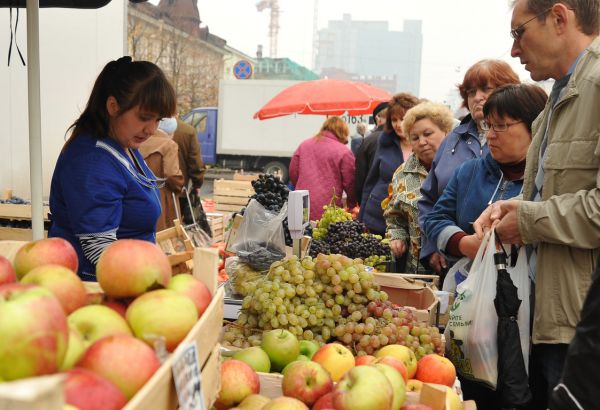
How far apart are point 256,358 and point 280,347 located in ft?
0.40

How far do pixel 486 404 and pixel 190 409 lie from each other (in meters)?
1.88

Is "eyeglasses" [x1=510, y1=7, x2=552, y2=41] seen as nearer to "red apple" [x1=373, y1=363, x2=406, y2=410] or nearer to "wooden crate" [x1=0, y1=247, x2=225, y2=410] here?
"red apple" [x1=373, y1=363, x2=406, y2=410]

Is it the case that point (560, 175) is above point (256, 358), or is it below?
above

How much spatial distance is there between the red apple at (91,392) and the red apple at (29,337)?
→ 0.13ft

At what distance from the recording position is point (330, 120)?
22.3 feet

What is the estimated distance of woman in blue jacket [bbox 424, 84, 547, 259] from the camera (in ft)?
8.65

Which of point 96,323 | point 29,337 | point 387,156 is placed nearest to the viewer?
point 29,337

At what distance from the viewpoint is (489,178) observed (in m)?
2.85

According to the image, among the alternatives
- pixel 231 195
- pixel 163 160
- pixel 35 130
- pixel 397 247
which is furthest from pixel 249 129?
pixel 35 130

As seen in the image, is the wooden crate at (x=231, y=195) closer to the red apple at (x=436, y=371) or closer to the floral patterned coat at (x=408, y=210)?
the floral patterned coat at (x=408, y=210)

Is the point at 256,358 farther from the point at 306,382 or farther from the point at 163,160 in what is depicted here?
the point at 163,160

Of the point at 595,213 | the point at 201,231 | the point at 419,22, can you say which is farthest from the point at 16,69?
the point at 419,22

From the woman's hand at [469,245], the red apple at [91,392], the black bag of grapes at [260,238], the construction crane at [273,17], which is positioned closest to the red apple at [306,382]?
the red apple at [91,392]

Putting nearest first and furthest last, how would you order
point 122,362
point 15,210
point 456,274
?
point 122,362, point 456,274, point 15,210
